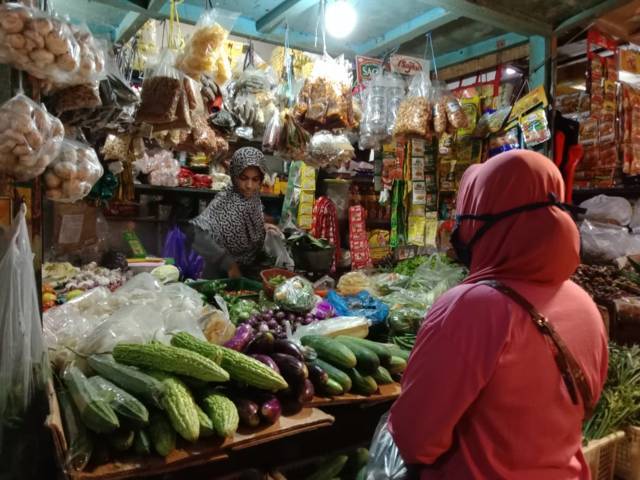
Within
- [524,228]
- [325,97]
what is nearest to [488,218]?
[524,228]

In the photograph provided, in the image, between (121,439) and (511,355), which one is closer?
(511,355)

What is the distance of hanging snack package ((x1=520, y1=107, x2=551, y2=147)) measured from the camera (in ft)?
11.5

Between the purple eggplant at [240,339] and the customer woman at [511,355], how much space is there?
3.00 feet

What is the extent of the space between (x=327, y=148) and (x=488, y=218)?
258cm

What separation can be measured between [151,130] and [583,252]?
13.0ft

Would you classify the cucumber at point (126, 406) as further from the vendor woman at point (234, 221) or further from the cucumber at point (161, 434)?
the vendor woman at point (234, 221)

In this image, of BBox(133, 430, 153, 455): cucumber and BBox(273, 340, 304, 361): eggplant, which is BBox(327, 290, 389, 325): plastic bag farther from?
BBox(133, 430, 153, 455): cucumber

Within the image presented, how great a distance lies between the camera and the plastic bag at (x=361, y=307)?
290 cm

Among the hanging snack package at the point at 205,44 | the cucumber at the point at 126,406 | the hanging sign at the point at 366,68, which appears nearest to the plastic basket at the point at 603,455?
the cucumber at the point at 126,406

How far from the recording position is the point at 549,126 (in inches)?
139

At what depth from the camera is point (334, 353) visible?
2.10m

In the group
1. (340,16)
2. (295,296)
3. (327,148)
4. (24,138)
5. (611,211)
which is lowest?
A: (295,296)

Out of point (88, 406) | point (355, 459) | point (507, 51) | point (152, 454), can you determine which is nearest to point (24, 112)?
Result: point (88, 406)

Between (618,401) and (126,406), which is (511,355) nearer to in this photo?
(126,406)
